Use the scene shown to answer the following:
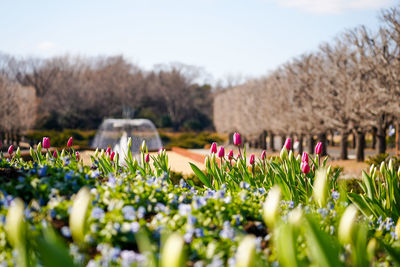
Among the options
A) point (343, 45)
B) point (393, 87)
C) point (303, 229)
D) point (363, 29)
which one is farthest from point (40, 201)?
point (343, 45)

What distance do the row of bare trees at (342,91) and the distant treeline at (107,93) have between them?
22.1 m

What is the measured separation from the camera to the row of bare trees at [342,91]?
16.4 metres

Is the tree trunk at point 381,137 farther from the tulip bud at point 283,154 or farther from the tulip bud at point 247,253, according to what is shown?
the tulip bud at point 247,253

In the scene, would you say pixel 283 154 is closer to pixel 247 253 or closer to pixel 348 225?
pixel 348 225

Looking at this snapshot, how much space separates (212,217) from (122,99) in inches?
2103

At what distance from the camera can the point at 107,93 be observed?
183ft

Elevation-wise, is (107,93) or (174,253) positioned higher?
(107,93)

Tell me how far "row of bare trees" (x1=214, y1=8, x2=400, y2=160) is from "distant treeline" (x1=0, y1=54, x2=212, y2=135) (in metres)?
22.1

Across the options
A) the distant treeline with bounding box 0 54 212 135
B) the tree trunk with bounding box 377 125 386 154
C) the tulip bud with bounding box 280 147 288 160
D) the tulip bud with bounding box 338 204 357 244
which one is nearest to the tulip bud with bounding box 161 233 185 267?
the tulip bud with bounding box 338 204 357 244

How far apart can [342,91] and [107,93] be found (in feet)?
134

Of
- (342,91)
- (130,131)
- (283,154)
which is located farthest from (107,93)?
(283,154)

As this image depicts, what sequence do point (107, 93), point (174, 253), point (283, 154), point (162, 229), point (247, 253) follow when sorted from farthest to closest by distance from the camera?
1. point (107, 93)
2. point (283, 154)
3. point (162, 229)
4. point (247, 253)
5. point (174, 253)

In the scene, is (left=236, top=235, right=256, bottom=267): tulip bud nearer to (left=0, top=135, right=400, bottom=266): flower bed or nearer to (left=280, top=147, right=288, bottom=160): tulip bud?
(left=0, top=135, right=400, bottom=266): flower bed

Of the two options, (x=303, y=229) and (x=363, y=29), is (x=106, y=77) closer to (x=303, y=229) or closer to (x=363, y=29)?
(x=363, y=29)
